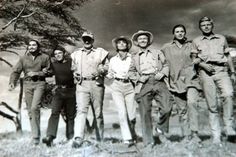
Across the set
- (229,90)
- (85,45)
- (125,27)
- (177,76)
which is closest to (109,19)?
(125,27)

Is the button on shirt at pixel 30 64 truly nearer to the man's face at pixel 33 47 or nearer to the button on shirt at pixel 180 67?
the man's face at pixel 33 47

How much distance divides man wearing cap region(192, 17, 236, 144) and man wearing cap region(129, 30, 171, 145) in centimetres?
63

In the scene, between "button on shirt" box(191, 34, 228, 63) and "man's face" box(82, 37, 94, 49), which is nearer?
"button on shirt" box(191, 34, 228, 63)

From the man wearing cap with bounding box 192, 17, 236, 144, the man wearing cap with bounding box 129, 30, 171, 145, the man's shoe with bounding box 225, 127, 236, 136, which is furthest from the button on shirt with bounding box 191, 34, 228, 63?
the man's shoe with bounding box 225, 127, 236, 136

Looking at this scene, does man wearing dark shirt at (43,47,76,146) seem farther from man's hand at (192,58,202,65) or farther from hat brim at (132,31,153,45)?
man's hand at (192,58,202,65)

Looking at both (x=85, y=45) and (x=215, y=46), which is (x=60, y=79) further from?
(x=215, y=46)

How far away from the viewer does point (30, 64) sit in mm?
7105

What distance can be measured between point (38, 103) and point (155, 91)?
2155 millimetres

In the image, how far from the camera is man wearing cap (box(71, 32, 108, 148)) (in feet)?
21.5

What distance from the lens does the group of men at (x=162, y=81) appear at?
6305mm

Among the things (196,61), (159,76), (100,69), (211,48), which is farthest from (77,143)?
(211,48)

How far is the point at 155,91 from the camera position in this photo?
639 centimetres

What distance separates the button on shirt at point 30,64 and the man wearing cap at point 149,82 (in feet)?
5.77

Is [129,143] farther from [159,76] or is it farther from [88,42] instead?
[88,42]
